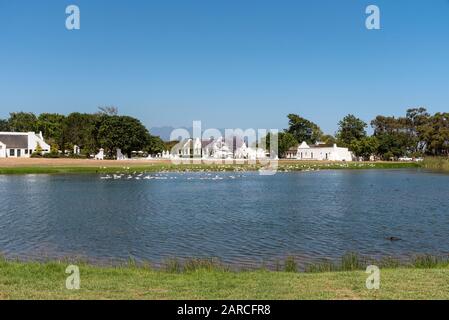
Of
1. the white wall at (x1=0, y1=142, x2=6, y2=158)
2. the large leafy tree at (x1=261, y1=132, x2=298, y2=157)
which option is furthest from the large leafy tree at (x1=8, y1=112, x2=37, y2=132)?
the large leafy tree at (x1=261, y1=132, x2=298, y2=157)

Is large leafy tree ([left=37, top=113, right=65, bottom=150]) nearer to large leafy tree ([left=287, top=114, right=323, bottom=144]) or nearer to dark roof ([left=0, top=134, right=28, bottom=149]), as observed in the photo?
dark roof ([left=0, top=134, right=28, bottom=149])

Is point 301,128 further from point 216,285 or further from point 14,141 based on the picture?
point 216,285

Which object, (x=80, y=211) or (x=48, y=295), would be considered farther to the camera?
(x=80, y=211)

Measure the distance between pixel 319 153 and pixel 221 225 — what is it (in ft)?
454

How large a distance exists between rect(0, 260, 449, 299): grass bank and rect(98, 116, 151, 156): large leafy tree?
106 meters

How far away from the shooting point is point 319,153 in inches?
6383

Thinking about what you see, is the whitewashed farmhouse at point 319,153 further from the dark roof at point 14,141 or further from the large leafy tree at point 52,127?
the dark roof at point 14,141

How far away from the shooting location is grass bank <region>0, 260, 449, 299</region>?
1036 centimetres

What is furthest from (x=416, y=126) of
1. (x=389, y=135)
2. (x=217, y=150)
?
(x=217, y=150)

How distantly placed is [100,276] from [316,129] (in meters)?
184

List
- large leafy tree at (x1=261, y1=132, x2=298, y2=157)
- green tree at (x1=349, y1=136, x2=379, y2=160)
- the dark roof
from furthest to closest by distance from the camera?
large leafy tree at (x1=261, y1=132, x2=298, y2=157)
green tree at (x1=349, y1=136, x2=379, y2=160)
the dark roof

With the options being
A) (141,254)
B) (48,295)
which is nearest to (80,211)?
(141,254)
